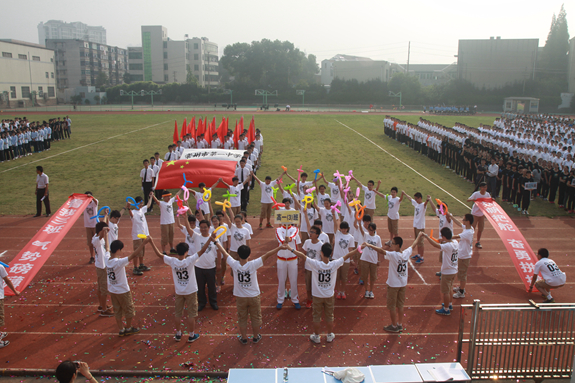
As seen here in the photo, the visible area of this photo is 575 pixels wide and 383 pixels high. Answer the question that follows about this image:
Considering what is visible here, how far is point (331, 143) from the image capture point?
28406mm

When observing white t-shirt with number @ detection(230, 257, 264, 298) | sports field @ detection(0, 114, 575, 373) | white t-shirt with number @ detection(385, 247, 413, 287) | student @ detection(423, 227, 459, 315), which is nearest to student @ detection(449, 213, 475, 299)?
sports field @ detection(0, 114, 575, 373)

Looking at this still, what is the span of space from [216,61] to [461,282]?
96.9m

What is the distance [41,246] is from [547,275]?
973 cm

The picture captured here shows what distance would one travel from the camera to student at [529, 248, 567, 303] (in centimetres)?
758

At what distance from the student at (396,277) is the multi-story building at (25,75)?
64294 millimetres

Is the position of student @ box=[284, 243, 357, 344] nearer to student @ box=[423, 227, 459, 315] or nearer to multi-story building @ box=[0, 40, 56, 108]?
student @ box=[423, 227, 459, 315]

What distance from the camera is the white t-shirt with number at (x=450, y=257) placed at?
7126mm

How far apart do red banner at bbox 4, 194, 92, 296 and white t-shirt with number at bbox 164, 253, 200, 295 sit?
309 cm

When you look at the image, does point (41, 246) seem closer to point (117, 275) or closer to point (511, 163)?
point (117, 275)

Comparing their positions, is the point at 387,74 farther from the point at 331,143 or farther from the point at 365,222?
the point at 365,222

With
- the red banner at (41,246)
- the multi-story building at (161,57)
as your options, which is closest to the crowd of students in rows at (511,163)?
the red banner at (41,246)

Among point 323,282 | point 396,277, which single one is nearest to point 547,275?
point 396,277

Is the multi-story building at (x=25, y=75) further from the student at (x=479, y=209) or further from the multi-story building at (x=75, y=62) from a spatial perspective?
the student at (x=479, y=209)

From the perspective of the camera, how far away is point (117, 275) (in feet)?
20.9
